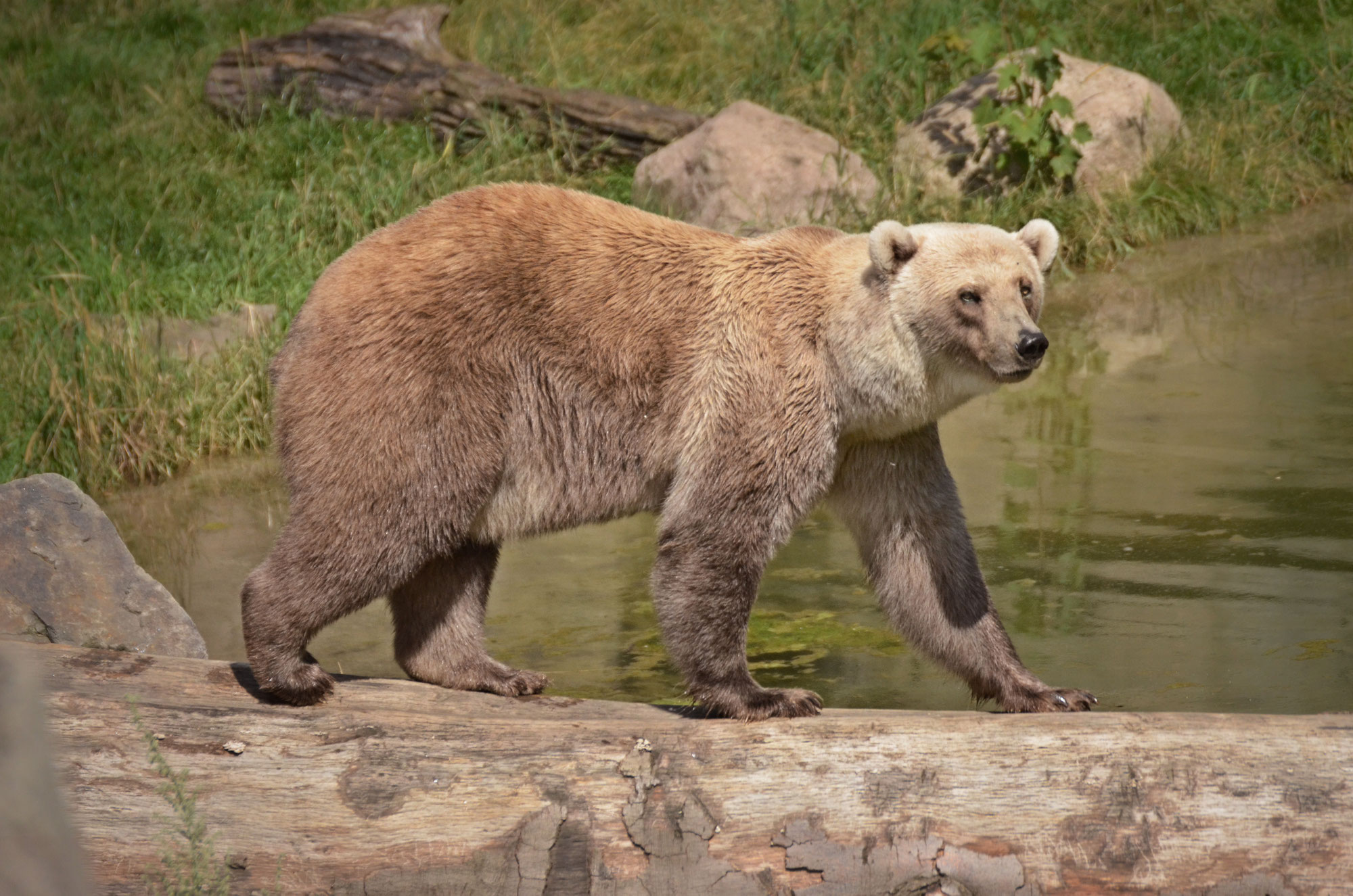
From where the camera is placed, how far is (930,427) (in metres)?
4.86

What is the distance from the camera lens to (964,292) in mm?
4457

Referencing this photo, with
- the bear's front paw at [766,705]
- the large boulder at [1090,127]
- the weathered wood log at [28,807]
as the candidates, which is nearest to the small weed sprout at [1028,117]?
the large boulder at [1090,127]

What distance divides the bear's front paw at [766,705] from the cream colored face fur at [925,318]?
2.90 feet

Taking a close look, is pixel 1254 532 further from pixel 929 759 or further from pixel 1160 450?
pixel 929 759

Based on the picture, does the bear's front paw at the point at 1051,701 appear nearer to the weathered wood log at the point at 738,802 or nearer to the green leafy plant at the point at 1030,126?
the weathered wood log at the point at 738,802

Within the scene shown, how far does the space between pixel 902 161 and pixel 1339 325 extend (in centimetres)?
365

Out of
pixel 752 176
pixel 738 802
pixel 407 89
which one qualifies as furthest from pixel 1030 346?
pixel 407 89

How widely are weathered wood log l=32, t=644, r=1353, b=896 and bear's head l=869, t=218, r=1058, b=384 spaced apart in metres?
1.14

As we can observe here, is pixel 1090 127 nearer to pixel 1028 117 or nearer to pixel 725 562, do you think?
pixel 1028 117

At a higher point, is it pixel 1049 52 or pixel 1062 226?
pixel 1049 52

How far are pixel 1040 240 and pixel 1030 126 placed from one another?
6446 mm

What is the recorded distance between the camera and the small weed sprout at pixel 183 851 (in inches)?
134

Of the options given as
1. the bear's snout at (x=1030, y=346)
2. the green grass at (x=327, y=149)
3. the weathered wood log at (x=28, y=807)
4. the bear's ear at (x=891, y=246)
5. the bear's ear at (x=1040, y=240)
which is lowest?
the green grass at (x=327, y=149)

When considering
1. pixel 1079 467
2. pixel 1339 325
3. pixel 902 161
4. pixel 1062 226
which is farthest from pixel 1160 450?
pixel 902 161
